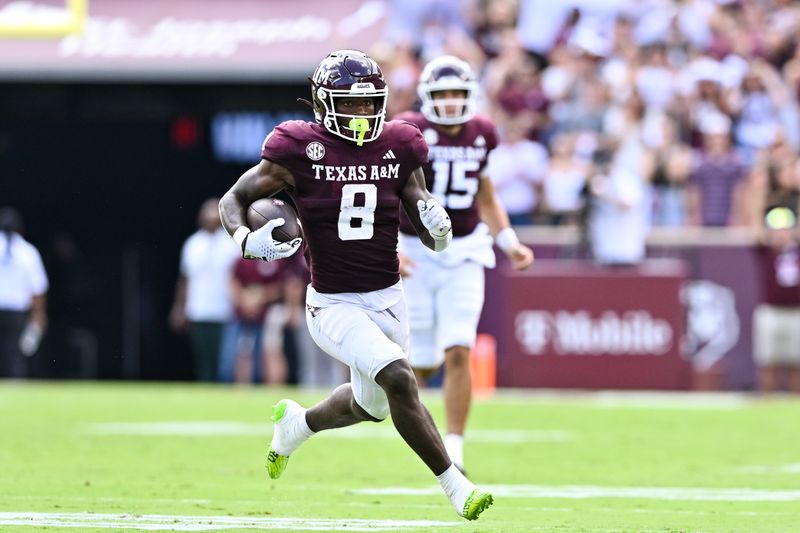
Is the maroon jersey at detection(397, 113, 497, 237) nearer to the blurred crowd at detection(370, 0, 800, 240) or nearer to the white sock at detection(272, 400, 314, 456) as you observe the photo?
the white sock at detection(272, 400, 314, 456)

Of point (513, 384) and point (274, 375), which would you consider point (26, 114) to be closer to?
point (274, 375)

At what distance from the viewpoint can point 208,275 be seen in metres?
18.7

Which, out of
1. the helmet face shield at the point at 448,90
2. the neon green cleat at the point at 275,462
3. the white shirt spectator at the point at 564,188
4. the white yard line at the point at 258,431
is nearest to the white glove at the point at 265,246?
the neon green cleat at the point at 275,462

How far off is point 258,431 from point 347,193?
5.90 meters

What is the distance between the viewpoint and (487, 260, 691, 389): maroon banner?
1744cm

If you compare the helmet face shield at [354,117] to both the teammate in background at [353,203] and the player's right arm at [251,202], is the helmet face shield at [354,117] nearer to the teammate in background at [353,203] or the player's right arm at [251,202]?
the teammate in background at [353,203]

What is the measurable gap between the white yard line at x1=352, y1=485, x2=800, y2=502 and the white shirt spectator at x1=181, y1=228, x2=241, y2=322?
1010 centimetres

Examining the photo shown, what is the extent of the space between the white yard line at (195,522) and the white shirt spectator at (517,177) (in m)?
10.6

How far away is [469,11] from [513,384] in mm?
4635

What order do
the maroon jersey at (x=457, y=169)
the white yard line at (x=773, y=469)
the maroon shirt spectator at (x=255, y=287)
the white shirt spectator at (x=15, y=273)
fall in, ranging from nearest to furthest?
the maroon jersey at (x=457, y=169) < the white yard line at (x=773, y=469) < the white shirt spectator at (x=15, y=273) < the maroon shirt spectator at (x=255, y=287)

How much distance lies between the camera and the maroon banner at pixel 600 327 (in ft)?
57.2

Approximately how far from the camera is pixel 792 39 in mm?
18781

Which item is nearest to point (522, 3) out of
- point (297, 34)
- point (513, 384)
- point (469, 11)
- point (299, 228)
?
point (469, 11)

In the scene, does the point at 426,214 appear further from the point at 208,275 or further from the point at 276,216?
the point at 208,275
